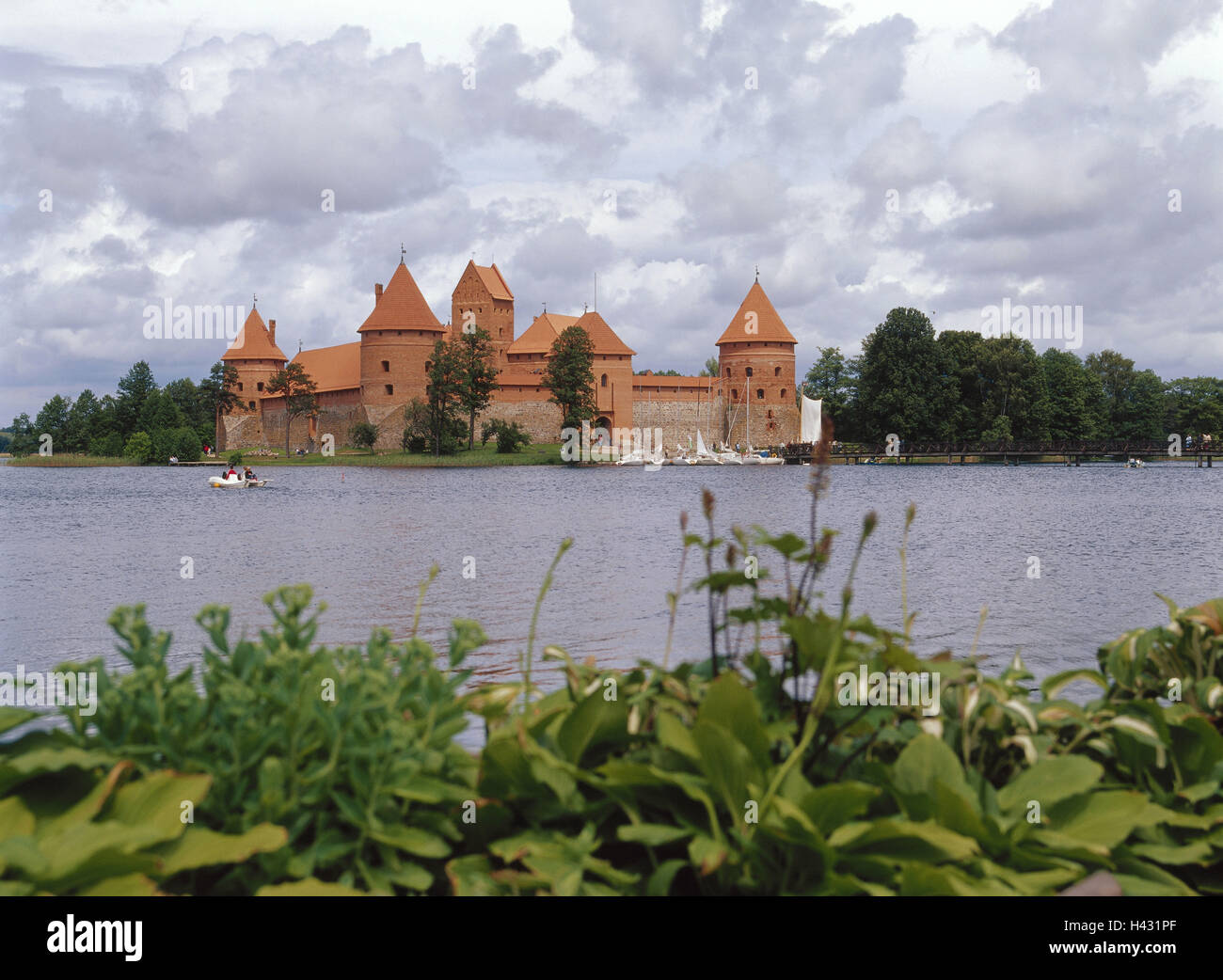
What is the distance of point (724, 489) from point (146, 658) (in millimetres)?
39038

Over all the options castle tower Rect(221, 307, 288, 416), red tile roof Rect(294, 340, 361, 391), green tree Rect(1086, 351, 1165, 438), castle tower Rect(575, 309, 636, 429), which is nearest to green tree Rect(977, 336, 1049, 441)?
green tree Rect(1086, 351, 1165, 438)

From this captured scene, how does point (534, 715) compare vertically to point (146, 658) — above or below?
below

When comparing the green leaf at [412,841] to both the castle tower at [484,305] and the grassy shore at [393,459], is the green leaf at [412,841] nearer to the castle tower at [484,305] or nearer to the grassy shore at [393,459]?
the grassy shore at [393,459]

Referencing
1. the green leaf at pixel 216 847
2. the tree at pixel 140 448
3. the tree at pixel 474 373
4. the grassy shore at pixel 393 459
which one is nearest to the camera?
the green leaf at pixel 216 847

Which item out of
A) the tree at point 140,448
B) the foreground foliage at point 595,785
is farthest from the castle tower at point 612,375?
the foreground foliage at point 595,785

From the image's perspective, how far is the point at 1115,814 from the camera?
178 cm

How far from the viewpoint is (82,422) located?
3533 inches

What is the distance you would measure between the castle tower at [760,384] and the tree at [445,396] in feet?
83.5

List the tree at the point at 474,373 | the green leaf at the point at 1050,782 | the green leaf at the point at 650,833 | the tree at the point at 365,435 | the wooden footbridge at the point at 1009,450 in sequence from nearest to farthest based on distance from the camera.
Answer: the green leaf at the point at 650,833 < the green leaf at the point at 1050,782 < the wooden footbridge at the point at 1009,450 < the tree at the point at 474,373 < the tree at the point at 365,435

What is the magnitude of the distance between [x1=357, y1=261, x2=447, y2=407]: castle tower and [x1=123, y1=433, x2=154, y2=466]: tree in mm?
15761

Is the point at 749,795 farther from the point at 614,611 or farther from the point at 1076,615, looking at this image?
the point at 1076,615

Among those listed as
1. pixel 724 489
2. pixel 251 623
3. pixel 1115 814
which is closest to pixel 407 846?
pixel 1115 814

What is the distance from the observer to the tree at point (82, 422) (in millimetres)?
86500

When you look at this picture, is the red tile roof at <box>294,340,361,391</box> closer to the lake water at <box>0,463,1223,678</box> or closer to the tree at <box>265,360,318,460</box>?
the tree at <box>265,360,318,460</box>
